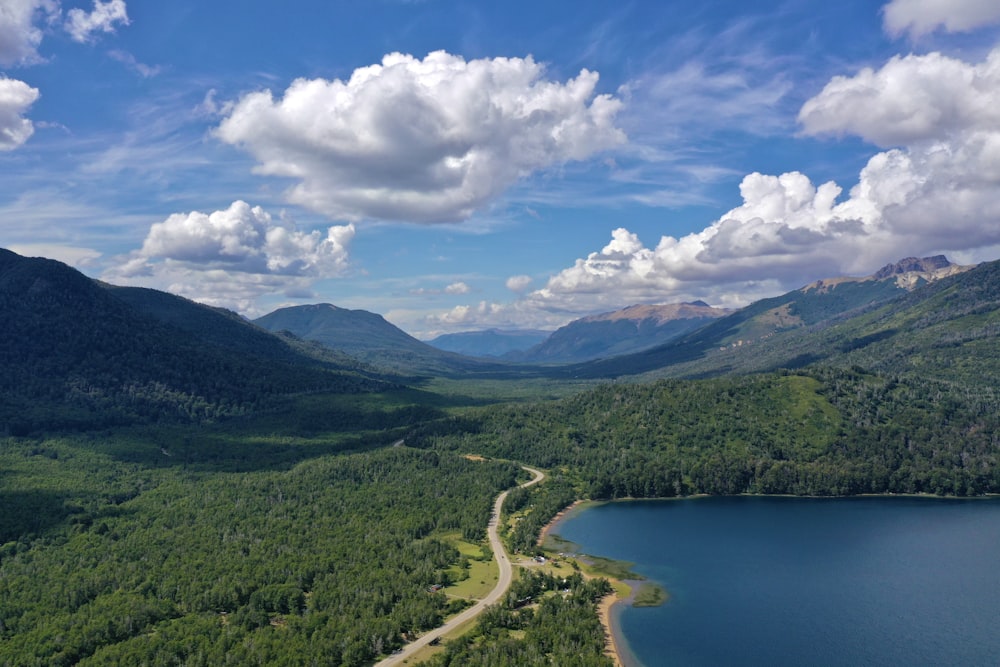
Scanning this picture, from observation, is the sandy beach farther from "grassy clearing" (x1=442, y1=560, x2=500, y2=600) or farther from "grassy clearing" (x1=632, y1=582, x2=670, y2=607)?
"grassy clearing" (x1=442, y1=560, x2=500, y2=600)

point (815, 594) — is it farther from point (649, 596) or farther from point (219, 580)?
point (219, 580)

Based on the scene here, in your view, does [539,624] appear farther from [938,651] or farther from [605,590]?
[938,651]

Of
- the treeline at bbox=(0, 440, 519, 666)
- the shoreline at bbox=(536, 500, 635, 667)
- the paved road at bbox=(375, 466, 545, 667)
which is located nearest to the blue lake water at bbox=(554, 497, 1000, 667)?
the shoreline at bbox=(536, 500, 635, 667)

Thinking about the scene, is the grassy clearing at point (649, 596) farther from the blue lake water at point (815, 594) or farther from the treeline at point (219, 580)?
the treeline at point (219, 580)

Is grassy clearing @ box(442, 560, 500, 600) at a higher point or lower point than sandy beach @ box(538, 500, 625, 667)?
higher

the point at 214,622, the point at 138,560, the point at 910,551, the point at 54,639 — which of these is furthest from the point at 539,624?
the point at 910,551

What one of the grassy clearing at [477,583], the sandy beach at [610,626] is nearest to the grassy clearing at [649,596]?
the sandy beach at [610,626]
